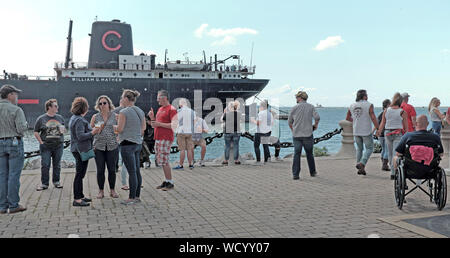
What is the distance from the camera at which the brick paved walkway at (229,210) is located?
176 inches

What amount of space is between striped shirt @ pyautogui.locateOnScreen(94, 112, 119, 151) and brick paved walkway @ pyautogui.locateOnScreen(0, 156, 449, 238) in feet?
2.89

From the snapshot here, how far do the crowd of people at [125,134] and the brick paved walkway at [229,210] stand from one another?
1.18 feet

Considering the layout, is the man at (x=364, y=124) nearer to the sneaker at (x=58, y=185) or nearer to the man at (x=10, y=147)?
the sneaker at (x=58, y=185)

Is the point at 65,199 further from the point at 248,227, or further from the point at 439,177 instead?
the point at 439,177

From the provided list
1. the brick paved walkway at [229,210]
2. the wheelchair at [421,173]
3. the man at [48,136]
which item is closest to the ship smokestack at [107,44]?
the brick paved walkway at [229,210]

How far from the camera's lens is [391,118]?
7855 mm

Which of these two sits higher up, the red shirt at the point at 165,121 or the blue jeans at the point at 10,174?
the red shirt at the point at 165,121

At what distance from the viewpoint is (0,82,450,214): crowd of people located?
5438 millimetres

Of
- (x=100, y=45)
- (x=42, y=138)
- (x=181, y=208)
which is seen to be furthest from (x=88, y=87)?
(x=181, y=208)

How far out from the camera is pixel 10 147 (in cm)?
536

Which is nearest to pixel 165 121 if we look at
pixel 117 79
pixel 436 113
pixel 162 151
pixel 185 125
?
pixel 162 151

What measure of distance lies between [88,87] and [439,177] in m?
39.0

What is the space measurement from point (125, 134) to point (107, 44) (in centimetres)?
3883
